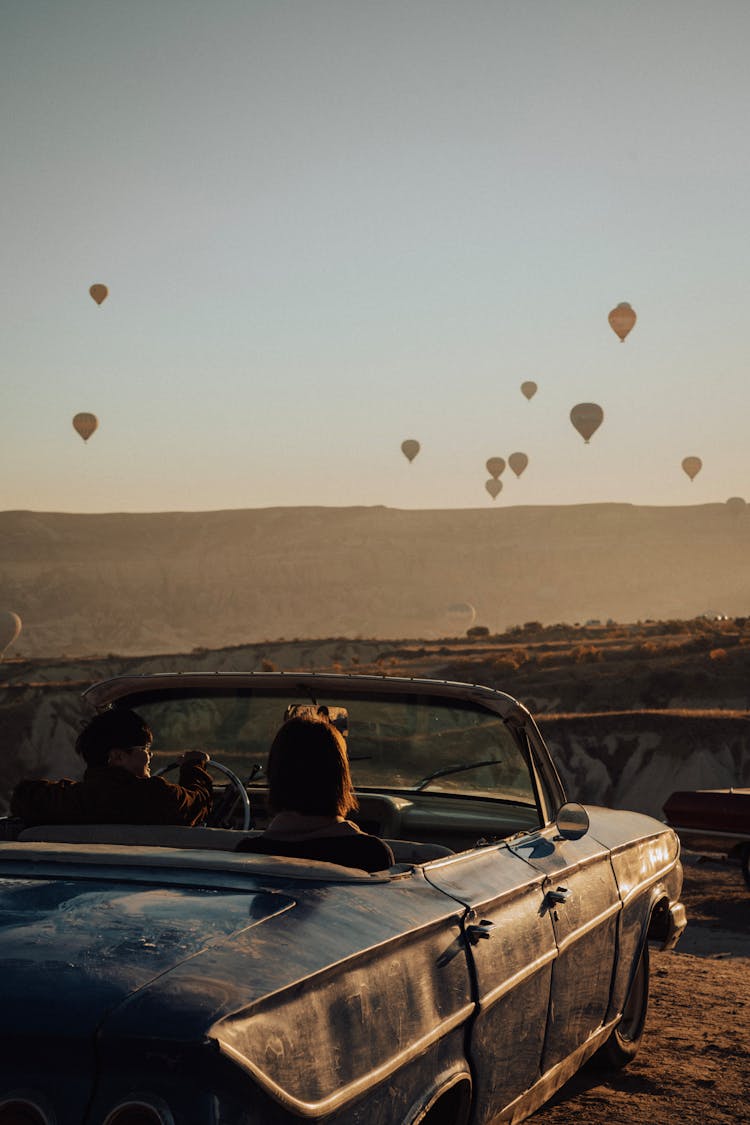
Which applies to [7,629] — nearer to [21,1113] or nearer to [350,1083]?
[350,1083]

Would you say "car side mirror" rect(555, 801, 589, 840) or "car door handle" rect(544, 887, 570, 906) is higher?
"car side mirror" rect(555, 801, 589, 840)

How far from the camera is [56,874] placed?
10.8 feet

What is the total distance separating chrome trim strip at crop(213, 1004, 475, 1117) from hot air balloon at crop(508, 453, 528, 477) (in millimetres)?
139594

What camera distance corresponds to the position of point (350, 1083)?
111 inches

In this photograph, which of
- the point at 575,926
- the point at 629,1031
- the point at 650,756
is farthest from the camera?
the point at 650,756

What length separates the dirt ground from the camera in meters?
5.48

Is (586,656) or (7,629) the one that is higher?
(7,629)

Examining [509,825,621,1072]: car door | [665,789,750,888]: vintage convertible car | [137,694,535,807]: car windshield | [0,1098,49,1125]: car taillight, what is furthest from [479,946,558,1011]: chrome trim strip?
[665,789,750,888]: vintage convertible car

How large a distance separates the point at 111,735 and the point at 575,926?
1602mm

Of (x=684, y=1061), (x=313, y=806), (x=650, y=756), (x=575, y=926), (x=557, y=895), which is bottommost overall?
(x=684, y=1061)

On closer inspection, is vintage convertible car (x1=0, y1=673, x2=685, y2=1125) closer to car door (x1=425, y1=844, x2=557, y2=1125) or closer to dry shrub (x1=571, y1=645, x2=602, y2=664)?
car door (x1=425, y1=844, x2=557, y2=1125)

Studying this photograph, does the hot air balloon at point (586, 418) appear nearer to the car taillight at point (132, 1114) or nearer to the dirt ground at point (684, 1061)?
the dirt ground at point (684, 1061)

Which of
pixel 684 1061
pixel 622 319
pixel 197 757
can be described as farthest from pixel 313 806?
pixel 622 319

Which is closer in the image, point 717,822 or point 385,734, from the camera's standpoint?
point 385,734
